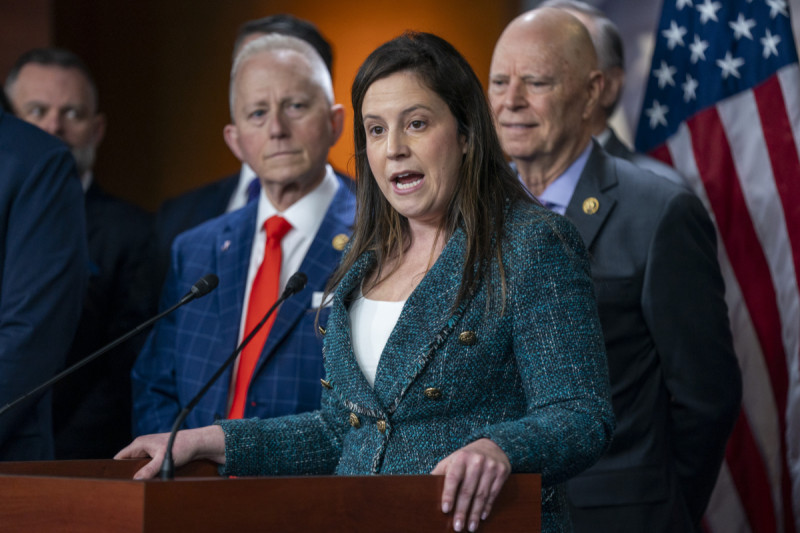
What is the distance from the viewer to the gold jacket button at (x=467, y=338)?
64.6 inches

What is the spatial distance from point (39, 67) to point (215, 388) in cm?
182

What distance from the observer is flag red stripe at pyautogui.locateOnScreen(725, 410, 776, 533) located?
3.25m

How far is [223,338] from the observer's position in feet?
9.21

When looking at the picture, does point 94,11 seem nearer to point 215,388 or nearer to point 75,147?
point 75,147

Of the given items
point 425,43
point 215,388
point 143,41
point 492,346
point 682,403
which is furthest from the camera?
point 143,41

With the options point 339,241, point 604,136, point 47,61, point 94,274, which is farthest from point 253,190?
point 604,136

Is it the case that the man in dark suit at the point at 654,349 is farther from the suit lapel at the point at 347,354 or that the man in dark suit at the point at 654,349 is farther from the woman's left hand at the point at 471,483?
the woman's left hand at the point at 471,483

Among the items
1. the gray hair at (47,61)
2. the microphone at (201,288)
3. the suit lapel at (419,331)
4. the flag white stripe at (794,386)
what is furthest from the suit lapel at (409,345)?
the gray hair at (47,61)

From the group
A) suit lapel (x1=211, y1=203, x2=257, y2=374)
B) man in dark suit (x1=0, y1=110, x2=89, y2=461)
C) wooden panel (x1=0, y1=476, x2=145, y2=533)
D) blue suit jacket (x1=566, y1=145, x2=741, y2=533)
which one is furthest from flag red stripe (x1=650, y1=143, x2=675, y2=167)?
wooden panel (x1=0, y1=476, x2=145, y2=533)

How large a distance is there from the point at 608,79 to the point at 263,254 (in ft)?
4.27

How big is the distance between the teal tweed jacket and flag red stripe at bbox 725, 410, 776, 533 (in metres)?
1.80

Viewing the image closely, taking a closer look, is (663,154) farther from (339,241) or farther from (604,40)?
(339,241)

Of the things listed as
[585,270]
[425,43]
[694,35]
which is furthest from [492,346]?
[694,35]

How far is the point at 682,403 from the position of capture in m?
2.56
